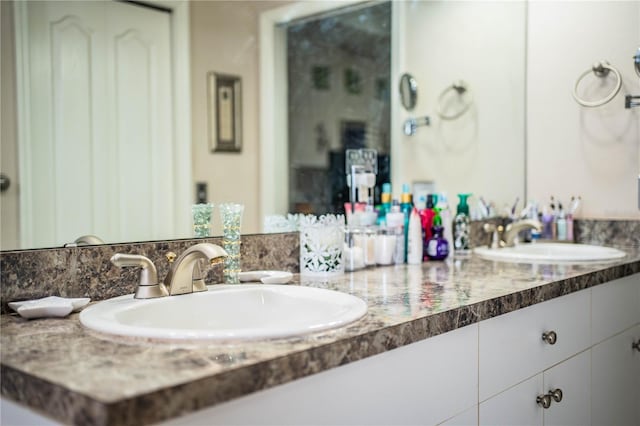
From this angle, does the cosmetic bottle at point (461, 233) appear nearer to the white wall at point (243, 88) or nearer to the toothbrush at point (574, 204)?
the toothbrush at point (574, 204)

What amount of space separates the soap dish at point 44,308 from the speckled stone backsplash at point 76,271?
1.9 inches

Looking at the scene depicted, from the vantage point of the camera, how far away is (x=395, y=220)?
6.27ft

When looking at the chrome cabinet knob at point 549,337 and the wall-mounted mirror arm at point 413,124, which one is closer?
the chrome cabinet knob at point 549,337

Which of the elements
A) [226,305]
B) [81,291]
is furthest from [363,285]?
[81,291]

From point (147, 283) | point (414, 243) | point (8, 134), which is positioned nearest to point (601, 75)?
point (414, 243)

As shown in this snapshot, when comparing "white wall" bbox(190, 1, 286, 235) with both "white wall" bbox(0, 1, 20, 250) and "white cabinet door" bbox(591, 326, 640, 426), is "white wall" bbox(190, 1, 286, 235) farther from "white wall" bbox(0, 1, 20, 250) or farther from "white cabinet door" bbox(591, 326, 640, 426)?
"white cabinet door" bbox(591, 326, 640, 426)

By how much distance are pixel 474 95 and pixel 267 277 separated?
1.36 meters

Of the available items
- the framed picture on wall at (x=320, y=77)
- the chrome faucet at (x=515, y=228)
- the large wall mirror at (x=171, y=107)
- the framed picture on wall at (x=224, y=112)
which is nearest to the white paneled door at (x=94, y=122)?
the large wall mirror at (x=171, y=107)

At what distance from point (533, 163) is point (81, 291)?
74.1 inches

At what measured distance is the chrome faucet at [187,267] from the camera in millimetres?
1179

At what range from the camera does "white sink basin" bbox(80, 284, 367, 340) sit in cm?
101

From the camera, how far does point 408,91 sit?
7.41 feet

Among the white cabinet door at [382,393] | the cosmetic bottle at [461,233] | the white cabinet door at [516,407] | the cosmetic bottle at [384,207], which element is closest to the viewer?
the white cabinet door at [382,393]

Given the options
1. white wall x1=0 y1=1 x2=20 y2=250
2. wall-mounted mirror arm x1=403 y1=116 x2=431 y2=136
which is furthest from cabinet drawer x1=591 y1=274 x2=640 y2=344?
white wall x1=0 y1=1 x2=20 y2=250
